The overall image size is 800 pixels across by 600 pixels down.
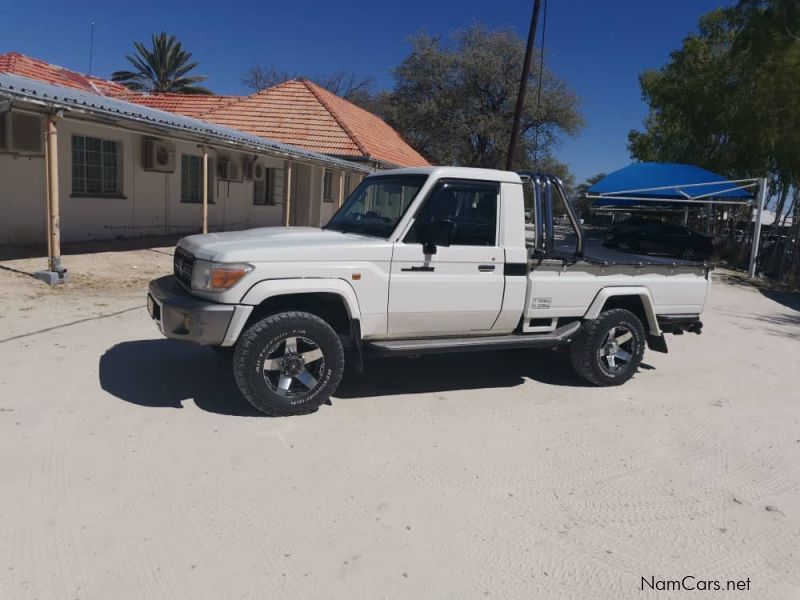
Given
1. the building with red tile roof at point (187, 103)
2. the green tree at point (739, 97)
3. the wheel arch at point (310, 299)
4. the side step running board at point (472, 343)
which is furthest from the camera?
the building with red tile roof at point (187, 103)

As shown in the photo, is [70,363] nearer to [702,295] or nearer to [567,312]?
[567,312]

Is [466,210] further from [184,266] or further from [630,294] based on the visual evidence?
[184,266]

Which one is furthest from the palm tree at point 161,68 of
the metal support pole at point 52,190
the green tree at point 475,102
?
the metal support pole at point 52,190

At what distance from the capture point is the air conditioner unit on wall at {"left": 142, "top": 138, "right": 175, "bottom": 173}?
14367 millimetres

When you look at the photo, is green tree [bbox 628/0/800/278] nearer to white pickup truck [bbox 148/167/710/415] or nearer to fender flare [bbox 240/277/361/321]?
white pickup truck [bbox 148/167/710/415]

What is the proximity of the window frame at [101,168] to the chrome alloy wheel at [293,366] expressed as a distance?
9.99 meters

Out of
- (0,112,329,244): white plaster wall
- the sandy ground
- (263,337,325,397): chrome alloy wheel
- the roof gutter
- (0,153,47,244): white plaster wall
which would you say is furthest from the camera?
(0,112,329,244): white plaster wall

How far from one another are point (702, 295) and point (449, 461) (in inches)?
143

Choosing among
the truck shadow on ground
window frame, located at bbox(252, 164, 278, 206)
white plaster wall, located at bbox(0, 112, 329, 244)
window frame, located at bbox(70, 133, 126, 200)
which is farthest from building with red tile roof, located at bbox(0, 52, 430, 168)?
the truck shadow on ground

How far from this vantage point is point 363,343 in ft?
16.6

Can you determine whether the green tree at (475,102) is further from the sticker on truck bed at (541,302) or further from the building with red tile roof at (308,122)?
the sticker on truck bed at (541,302)

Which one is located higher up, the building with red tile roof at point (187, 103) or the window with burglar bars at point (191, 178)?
the building with red tile roof at point (187, 103)

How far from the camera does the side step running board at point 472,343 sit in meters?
4.98

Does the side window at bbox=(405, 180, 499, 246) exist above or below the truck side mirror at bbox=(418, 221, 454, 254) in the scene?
above
